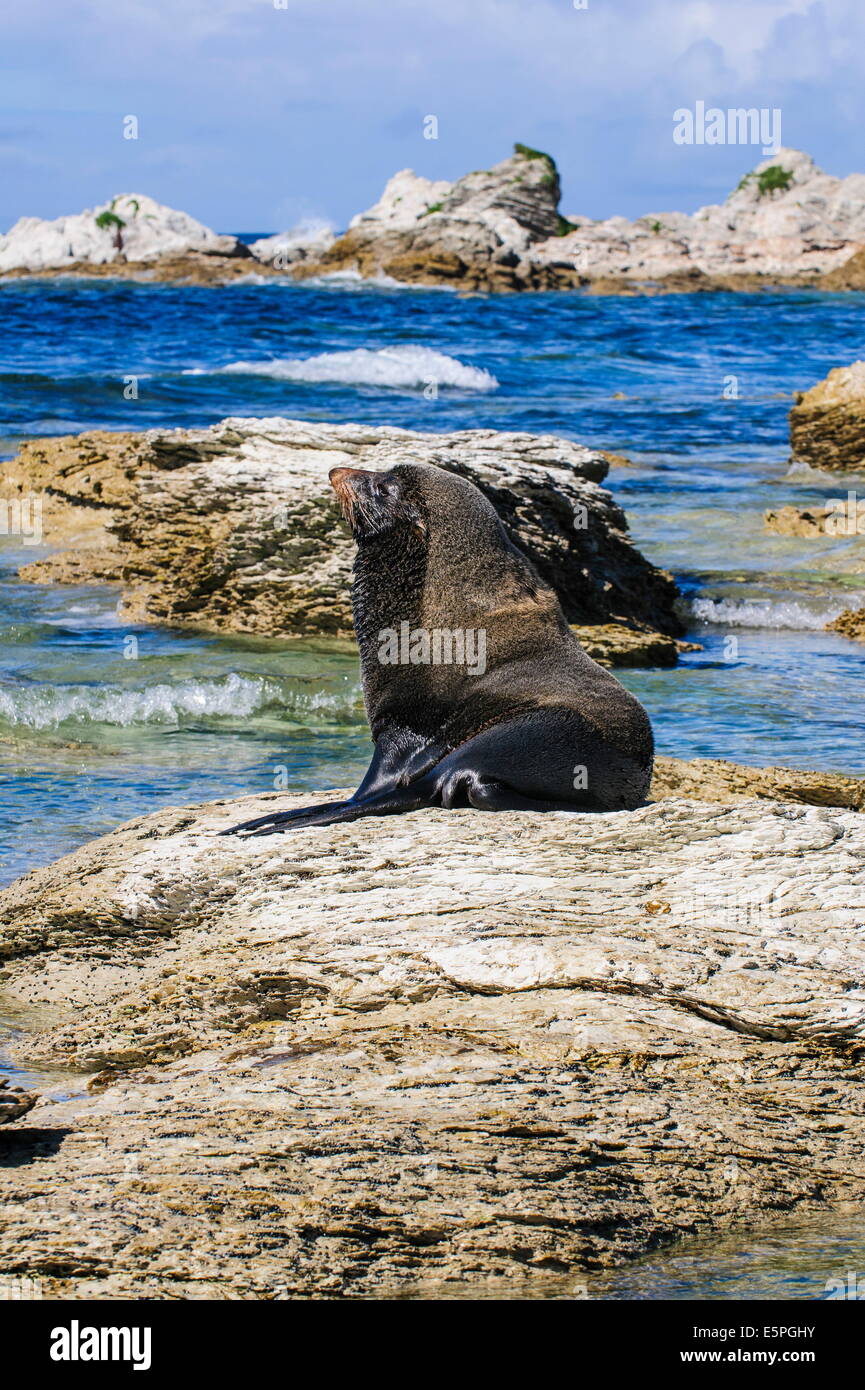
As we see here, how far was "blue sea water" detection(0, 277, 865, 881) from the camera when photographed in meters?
8.30

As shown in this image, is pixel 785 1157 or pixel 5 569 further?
pixel 5 569

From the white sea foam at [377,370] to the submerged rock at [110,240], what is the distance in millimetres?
49691

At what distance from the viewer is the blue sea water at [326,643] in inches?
327

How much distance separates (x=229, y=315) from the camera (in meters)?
44.6

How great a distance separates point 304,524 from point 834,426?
1076cm

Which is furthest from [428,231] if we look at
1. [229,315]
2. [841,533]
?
[841,533]

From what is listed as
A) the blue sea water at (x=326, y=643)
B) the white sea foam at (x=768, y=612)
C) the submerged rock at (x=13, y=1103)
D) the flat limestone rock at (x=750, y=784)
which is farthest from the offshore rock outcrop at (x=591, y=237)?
the submerged rock at (x=13, y=1103)

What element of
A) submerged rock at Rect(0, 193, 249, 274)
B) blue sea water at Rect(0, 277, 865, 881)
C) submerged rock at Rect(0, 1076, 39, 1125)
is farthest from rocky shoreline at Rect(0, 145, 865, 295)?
submerged rock at Rect(0, 1076, 39, 1125)

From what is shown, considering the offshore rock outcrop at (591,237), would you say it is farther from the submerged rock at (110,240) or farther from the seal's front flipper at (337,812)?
the seal's front flipper at (337,812)

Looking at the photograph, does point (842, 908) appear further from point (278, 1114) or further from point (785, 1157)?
point (278, 1114)

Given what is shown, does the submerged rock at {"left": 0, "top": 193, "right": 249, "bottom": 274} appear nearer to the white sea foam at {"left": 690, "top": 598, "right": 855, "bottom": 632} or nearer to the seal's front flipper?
the white sea foam at {"left": 690, "top": 598, "right": 855, "bottom": 632}

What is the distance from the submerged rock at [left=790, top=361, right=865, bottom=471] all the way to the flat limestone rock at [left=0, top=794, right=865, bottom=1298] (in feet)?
50.8

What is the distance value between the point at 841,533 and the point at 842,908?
11.8 m
